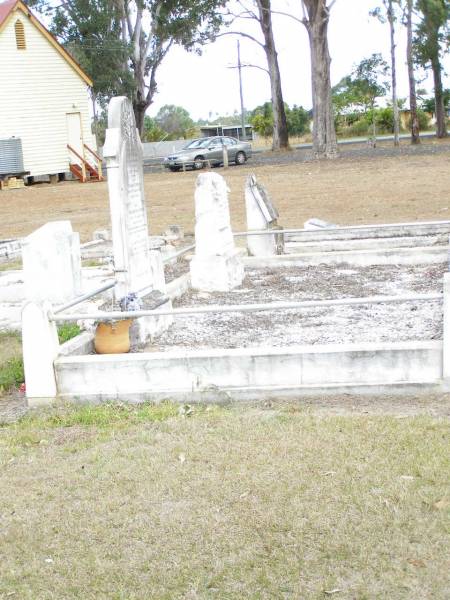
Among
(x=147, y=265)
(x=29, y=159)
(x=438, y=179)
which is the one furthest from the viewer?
(x=29, y=159)

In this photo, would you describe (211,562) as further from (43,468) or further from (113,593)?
(43,468)

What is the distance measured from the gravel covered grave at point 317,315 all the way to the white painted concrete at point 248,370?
3.79ft

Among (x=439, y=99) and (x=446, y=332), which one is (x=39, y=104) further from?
(x=446, y=332)

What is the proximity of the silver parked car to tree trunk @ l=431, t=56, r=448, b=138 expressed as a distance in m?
15.3

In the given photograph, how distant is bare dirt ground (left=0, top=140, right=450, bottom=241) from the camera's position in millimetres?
17625

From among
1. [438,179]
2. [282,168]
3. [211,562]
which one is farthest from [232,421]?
[282,168]

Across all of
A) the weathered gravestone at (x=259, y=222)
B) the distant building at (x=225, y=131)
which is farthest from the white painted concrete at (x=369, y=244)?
the distant building at (x=225, y=131)

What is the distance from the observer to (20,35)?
1389 inches

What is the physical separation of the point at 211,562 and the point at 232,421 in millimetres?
1821

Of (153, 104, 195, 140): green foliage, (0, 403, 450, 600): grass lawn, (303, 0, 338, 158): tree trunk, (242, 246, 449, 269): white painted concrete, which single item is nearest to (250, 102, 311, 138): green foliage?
(153, 104, 195, 140): green foliage

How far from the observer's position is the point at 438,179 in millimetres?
Answer: 22438

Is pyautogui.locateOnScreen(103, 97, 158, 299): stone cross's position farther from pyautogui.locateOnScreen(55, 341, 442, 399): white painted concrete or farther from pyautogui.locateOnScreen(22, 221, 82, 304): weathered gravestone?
pyautogui.locateOnScreen(55, 341, 442, 399): white painted concrete

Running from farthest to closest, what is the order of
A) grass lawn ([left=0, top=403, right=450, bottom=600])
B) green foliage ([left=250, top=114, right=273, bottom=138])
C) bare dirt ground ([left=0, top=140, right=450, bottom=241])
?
green foliage ([left=250, top=114, right=273, bottom=138]) → bare dirt ground ([left=0, top=140, right=450, bottom=241]) → grass lawn ([left=0, top=403, right=450, bottom=600])

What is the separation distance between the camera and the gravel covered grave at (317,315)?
7.72m
